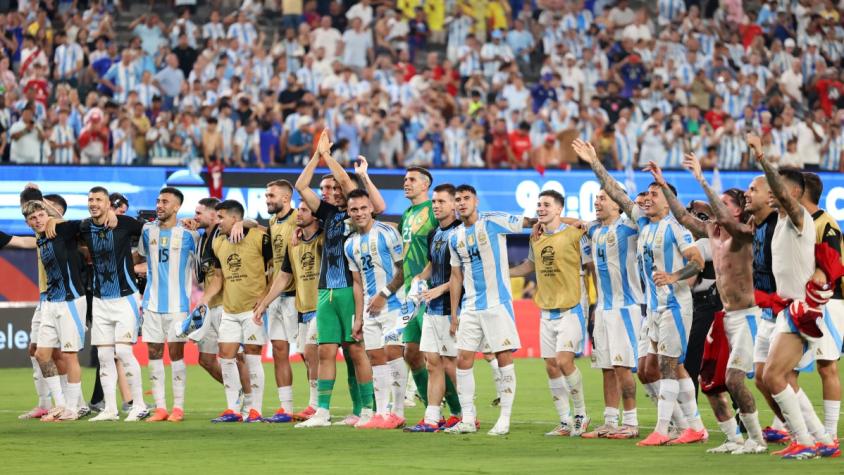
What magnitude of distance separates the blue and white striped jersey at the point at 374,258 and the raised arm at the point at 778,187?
5.08 m

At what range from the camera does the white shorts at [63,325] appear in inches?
647

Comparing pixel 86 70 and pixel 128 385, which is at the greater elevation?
pixel 86 70

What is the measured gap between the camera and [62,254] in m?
16.5

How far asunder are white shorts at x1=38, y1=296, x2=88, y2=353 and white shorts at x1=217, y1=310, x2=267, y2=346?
1722 millimetres

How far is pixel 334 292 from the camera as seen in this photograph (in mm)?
15594

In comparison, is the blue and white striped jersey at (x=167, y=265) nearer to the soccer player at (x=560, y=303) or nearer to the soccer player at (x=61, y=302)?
the soccer player at (x=61, y=302)

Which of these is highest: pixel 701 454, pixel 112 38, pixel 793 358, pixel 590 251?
pixel 112 38

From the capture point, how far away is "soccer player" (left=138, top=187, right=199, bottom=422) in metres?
16.4

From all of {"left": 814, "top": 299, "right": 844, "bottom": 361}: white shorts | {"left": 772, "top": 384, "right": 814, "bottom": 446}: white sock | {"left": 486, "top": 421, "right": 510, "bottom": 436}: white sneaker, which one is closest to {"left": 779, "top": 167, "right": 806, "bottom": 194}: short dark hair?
{"left": 814, "top": 299, "right": 844, "bottom": 361}: white shorts

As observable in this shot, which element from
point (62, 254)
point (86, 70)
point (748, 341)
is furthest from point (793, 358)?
point (86, 70)

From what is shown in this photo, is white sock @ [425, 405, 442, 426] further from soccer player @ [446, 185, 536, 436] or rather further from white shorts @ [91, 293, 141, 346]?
white shorts @ [91, 293, 141, 346]

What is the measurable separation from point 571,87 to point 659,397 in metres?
18.9

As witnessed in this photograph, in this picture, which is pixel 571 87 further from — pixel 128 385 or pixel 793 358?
pixel 793 358

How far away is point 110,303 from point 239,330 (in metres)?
1.54
